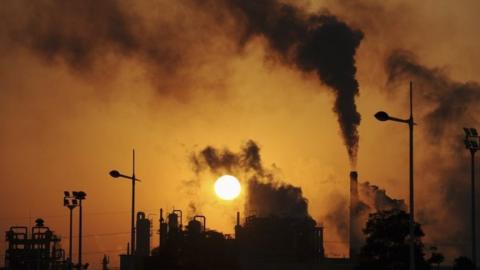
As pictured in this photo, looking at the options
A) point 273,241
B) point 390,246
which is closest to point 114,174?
point 390,246

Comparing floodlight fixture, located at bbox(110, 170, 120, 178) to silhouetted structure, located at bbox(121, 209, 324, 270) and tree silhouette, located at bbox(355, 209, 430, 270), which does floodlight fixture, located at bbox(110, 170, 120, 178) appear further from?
silhouetted structure, located at bbox(121, 209, 324, 270)

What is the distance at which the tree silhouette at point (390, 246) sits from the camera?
250 ft

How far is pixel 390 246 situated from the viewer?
77.6 metres

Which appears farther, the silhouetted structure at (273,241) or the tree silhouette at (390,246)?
the silhouetted structure at (273,241)

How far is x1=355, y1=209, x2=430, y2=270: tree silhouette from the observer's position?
76.3 m

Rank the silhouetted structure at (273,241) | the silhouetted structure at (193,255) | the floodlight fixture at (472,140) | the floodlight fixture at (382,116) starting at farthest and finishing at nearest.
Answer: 1. the silhouetted structure at (273,241)
2. the silhouetted structure at (193,255)
3. the floodlight fixture at (472,140)
4. the floodlight fixture at (382,116)

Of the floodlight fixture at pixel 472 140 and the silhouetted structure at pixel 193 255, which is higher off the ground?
the floodlight fixture at pixel 472 140

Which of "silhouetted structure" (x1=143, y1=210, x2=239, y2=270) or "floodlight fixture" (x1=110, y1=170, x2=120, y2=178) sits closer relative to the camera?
"floodlight fixture" (x1=110, y1=170, x2=120, y2=178)

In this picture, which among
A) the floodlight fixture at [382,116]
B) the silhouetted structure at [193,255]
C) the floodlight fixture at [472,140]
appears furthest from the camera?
the silhouetted structure at [193,255]

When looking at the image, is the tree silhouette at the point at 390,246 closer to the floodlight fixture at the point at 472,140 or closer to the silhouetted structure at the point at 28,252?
the floodlight fixture at the point at 472,140

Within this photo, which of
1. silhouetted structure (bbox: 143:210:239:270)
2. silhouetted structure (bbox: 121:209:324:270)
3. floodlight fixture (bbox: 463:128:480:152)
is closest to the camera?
floodlight fixture (bbox: 463:128:480:152)

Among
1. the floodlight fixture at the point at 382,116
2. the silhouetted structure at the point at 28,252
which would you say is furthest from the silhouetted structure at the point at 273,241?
the floodlight fixture at the point at 382,116

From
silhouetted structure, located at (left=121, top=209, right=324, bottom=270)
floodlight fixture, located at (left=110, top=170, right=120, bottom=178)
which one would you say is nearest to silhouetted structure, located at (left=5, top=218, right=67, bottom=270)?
silhouetted structure, located at (left=121, top=209, right=324, bottom=270)

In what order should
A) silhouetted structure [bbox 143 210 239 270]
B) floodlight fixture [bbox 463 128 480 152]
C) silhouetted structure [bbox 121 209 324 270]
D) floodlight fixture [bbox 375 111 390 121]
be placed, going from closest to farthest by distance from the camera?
1. floodlight fixture [bbox 375 111 390 121]
2. floodlight fixture [bbox 463 128 480 152]
3. silhouetted structure [bbox 143 210 239 270]
4. silhouetted structure [bbox 121 209 324 270]
